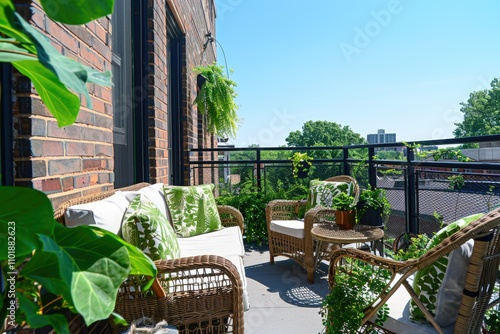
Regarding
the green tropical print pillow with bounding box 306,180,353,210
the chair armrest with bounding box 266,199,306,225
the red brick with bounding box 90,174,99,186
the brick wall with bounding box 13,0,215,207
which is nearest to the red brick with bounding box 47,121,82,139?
the brick wall with bounding box 13,0,215,207

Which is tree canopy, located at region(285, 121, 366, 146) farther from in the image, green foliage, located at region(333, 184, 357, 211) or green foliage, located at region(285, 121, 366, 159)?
green foliage, located at region(333, 184, 357, 211)

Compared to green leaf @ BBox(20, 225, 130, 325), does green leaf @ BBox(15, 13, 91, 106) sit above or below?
above

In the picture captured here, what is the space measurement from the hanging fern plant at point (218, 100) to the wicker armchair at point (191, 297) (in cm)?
325

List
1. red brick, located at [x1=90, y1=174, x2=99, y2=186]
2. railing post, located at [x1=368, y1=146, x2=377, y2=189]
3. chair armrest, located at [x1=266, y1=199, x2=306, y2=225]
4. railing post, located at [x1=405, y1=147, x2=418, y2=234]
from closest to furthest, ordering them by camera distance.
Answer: red brick, located at [x1=90, y1=174, x2=99, y2=186], railing post, located at [x1=405, y1=147, x2=418, y2=234], chair armrest, located at [x1=266, y1=199, x2=306, y2=225], railing post, located at [x1=368, y1=146, x2=377, y2=189]

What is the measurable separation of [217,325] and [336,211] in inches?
64.3

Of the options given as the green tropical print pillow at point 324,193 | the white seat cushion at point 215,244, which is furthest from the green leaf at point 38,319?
the green tropical print pillow at point 324,193

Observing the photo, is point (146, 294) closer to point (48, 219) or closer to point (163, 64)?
point (48, 219)

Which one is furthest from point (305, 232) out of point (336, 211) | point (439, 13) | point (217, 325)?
point (439, 13)

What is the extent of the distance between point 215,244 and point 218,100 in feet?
8.86

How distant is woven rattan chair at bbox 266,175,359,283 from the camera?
9.10ft

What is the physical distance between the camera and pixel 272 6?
4699 millimetres

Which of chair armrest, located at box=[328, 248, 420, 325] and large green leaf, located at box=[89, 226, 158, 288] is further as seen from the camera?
chair armrest, located at box=[328, 248, 420, 325]

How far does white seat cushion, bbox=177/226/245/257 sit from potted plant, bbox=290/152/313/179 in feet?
6.21

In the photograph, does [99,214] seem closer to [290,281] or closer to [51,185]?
[51,185]
